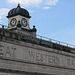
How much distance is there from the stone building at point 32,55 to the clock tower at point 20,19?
807 inches

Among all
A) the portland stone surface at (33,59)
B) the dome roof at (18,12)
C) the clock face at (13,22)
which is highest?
the dome roof at (18,12)

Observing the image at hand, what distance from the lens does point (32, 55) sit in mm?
31484

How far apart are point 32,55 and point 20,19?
2855 centimetres

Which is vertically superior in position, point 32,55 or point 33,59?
point 32,55

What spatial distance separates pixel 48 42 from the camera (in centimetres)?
3566

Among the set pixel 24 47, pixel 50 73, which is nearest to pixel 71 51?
pixel 50 73

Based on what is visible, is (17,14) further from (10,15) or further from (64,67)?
(64,67)

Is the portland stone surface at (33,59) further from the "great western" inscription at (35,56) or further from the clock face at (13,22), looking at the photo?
the clock face at (13,22)

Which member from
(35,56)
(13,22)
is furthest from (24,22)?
(35,56)

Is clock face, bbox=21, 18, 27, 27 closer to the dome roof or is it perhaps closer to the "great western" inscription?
the dome roof

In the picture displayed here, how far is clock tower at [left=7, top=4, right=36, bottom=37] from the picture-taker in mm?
58156

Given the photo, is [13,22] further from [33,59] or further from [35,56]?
[33,59]

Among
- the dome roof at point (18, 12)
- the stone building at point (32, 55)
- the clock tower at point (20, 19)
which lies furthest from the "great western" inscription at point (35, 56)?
the dome roof at point (18, 12)

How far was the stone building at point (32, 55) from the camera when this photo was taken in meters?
27.8
